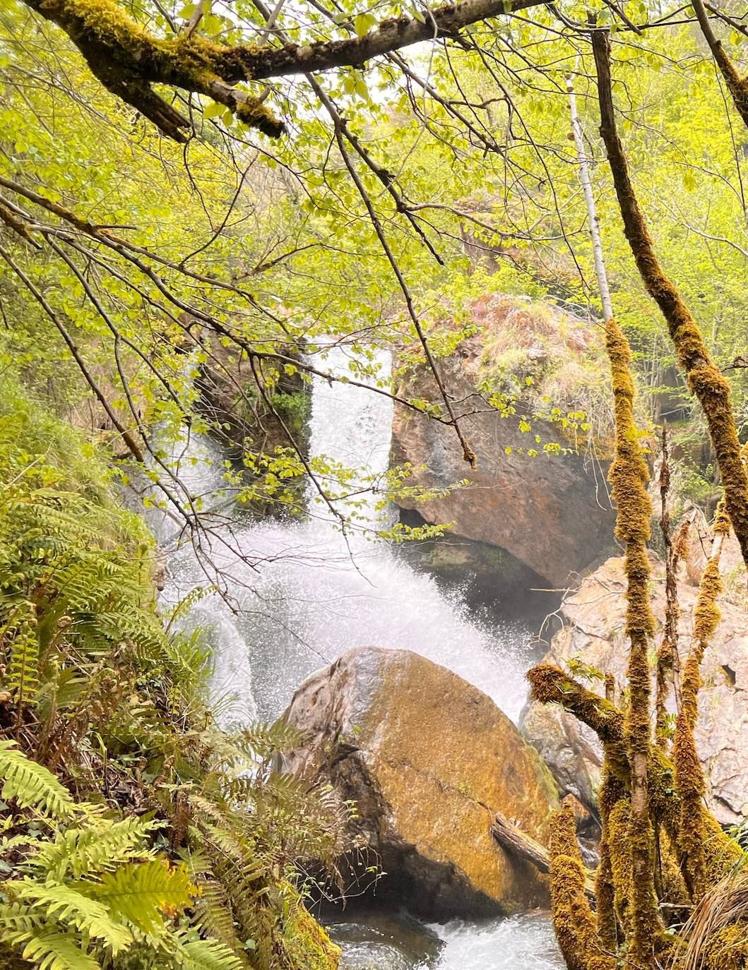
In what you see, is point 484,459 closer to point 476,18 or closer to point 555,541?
point 555,541

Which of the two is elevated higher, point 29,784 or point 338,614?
point 29,784

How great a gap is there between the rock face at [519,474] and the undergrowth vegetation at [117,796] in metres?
8.38

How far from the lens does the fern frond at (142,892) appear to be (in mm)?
1562

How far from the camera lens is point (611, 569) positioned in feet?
32.3

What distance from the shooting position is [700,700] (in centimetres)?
676

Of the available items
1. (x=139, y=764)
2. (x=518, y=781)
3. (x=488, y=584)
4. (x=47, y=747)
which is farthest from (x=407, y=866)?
(x=488, y=584)

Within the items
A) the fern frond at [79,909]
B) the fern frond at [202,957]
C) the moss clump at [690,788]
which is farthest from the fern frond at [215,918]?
the moss clump at [690,788]

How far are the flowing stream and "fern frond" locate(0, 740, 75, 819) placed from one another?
205 inches

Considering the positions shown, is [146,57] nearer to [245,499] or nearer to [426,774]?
[245,499]

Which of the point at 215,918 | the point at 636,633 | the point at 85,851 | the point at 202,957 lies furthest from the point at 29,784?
the point at 636,633

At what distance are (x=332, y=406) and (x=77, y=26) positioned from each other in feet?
40.9

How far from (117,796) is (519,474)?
9.83 meters

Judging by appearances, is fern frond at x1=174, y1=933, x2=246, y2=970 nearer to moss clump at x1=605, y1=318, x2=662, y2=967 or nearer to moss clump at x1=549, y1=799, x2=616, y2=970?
moss clump at x1=549, y1=799, x2=616, y2=970

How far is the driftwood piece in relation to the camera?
6332 mm
